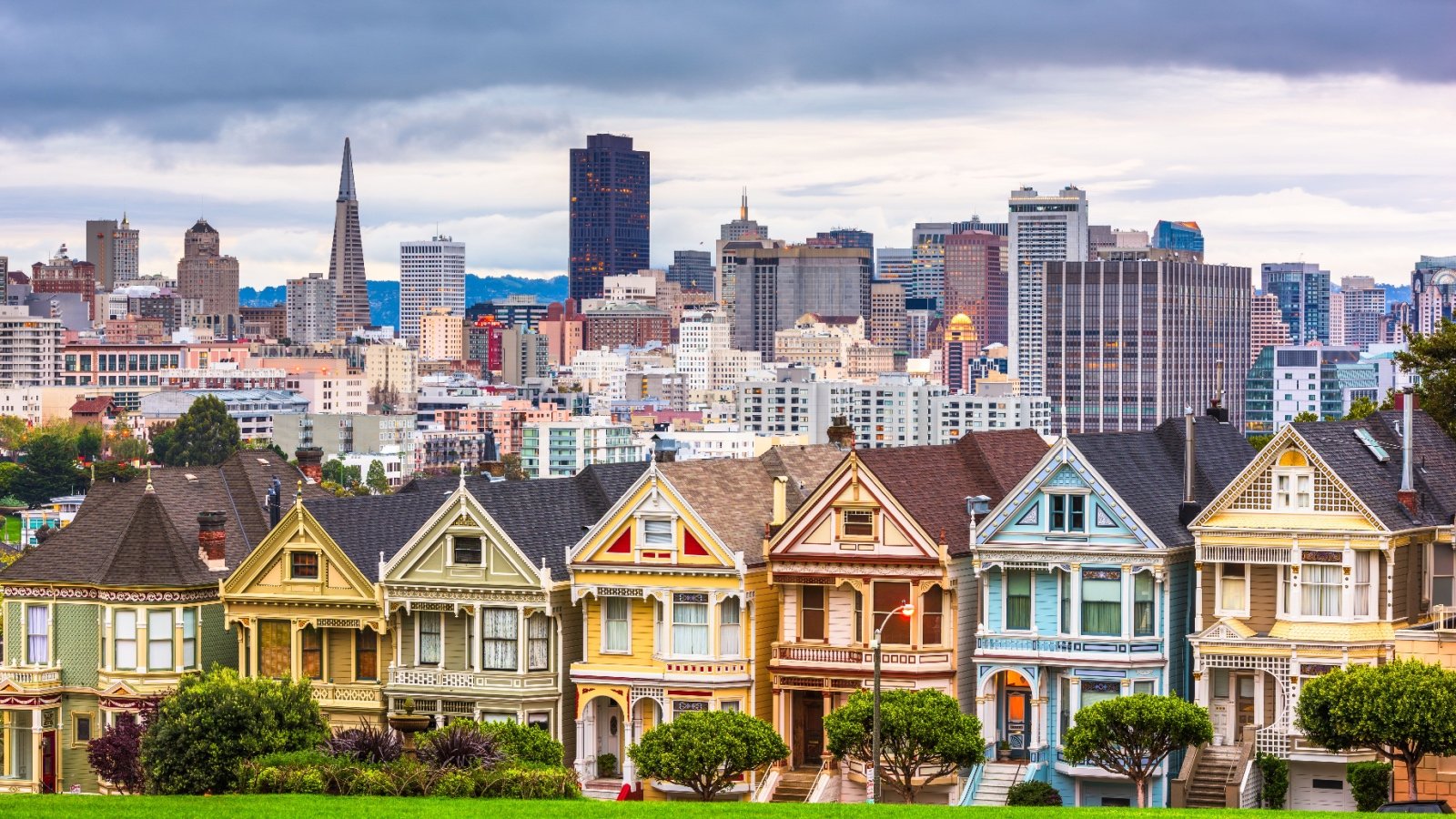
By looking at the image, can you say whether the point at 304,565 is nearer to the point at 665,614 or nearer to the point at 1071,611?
the point at 665,614

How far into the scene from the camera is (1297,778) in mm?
54750

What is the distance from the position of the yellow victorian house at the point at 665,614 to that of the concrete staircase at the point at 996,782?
492 cm

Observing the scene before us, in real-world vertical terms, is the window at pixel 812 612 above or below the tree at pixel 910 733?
above

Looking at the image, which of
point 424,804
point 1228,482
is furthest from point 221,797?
point 1228,482

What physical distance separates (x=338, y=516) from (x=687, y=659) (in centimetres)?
983

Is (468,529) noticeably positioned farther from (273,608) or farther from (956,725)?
(956,725)

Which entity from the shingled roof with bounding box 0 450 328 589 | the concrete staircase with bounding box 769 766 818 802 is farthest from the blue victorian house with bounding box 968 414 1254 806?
the shingled roof with bounding box 0 450 328 589

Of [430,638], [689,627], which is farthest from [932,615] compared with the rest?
[430,638]

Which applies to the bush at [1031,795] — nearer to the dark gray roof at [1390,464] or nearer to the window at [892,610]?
the window at [892,610]

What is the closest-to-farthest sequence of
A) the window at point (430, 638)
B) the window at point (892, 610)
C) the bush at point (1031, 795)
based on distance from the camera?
the bush at point (1031, 795) → the window at point (892, 610) → the window at point (430, 638)

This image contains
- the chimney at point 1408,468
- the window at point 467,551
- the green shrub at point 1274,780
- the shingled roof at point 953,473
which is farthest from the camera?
the window at point 467,551

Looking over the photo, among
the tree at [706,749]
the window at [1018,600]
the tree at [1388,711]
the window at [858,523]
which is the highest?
the window at [858,523]

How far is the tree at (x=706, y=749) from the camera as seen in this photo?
55.2 m

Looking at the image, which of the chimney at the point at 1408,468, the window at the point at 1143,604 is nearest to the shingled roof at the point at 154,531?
the window at the point at 1143,604
